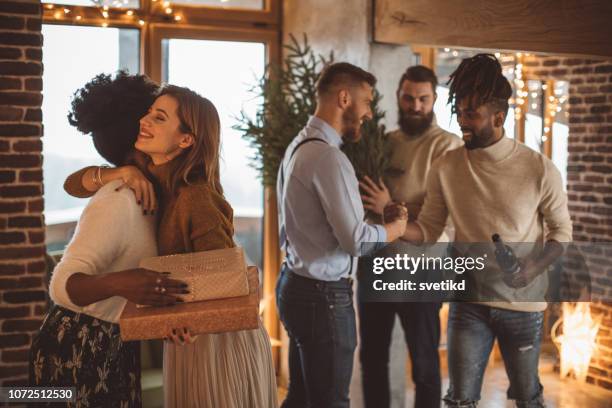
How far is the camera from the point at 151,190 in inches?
88.0

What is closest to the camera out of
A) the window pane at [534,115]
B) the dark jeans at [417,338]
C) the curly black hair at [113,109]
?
the curly black hair at [113,109]

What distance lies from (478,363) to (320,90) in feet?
4.33

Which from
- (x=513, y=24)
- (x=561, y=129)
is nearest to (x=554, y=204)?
(x=513, y=24)

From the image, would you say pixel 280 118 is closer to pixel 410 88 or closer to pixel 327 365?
pixel 410 88

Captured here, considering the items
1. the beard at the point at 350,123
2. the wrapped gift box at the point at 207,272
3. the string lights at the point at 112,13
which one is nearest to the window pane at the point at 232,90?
A: the string lights at the point at 112,13

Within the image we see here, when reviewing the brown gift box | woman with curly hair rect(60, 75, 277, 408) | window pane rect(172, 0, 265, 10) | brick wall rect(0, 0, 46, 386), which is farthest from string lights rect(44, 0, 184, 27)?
the brown gift box

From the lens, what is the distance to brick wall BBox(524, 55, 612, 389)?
4484 millimetres

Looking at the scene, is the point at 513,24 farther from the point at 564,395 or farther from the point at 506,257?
the point at 564,395

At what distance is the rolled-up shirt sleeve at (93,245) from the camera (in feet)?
6.84

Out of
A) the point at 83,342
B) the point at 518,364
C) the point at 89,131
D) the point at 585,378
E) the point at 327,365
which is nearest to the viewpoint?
the point at 83,342

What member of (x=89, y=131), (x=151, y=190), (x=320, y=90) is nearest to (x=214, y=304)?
(x=151, y=190)

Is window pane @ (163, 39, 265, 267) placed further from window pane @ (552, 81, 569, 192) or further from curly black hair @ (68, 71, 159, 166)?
curly black hair @ (68, 71, 159, 166)

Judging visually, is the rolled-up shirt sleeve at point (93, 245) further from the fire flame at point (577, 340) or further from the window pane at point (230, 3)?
the fire flame at point (577, 340)

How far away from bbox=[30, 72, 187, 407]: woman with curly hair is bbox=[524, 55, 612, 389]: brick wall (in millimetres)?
2926
